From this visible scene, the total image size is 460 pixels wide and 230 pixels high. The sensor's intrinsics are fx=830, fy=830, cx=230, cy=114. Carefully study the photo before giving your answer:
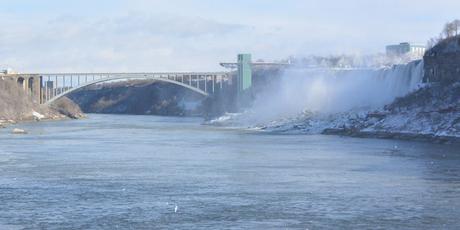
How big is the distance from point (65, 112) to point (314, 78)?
37.4 m

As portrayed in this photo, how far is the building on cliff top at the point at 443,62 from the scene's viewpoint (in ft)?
211

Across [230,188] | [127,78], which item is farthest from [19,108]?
[230,188]

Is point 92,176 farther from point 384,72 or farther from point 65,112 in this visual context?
point 65,112

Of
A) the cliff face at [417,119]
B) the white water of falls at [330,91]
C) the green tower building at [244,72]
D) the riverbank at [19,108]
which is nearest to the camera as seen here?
the cliff face at [417,119]

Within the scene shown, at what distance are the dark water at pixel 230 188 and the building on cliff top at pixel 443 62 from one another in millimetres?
20939

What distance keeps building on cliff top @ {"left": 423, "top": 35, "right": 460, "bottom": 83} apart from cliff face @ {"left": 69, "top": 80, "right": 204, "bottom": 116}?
7445 centimetres

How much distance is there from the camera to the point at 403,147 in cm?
4688

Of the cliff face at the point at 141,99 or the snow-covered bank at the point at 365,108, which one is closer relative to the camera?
the snow-covered bank at the point at 365,108

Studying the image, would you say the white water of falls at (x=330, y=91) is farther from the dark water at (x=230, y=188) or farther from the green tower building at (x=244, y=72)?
the dark water at (x=230, y=188)

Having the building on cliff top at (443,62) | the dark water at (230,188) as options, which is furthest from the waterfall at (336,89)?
the dark water at (230,188)

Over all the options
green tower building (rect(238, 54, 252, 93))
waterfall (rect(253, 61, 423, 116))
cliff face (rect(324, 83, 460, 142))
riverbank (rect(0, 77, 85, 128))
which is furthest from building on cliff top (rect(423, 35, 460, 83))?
riverbank (rect(0, 77, 85, 128))

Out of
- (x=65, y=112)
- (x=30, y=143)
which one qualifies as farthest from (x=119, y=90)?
(x=30, y=143)

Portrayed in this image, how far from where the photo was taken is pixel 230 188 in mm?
26812

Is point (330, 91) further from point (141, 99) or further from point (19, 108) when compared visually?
point (141, 99)
